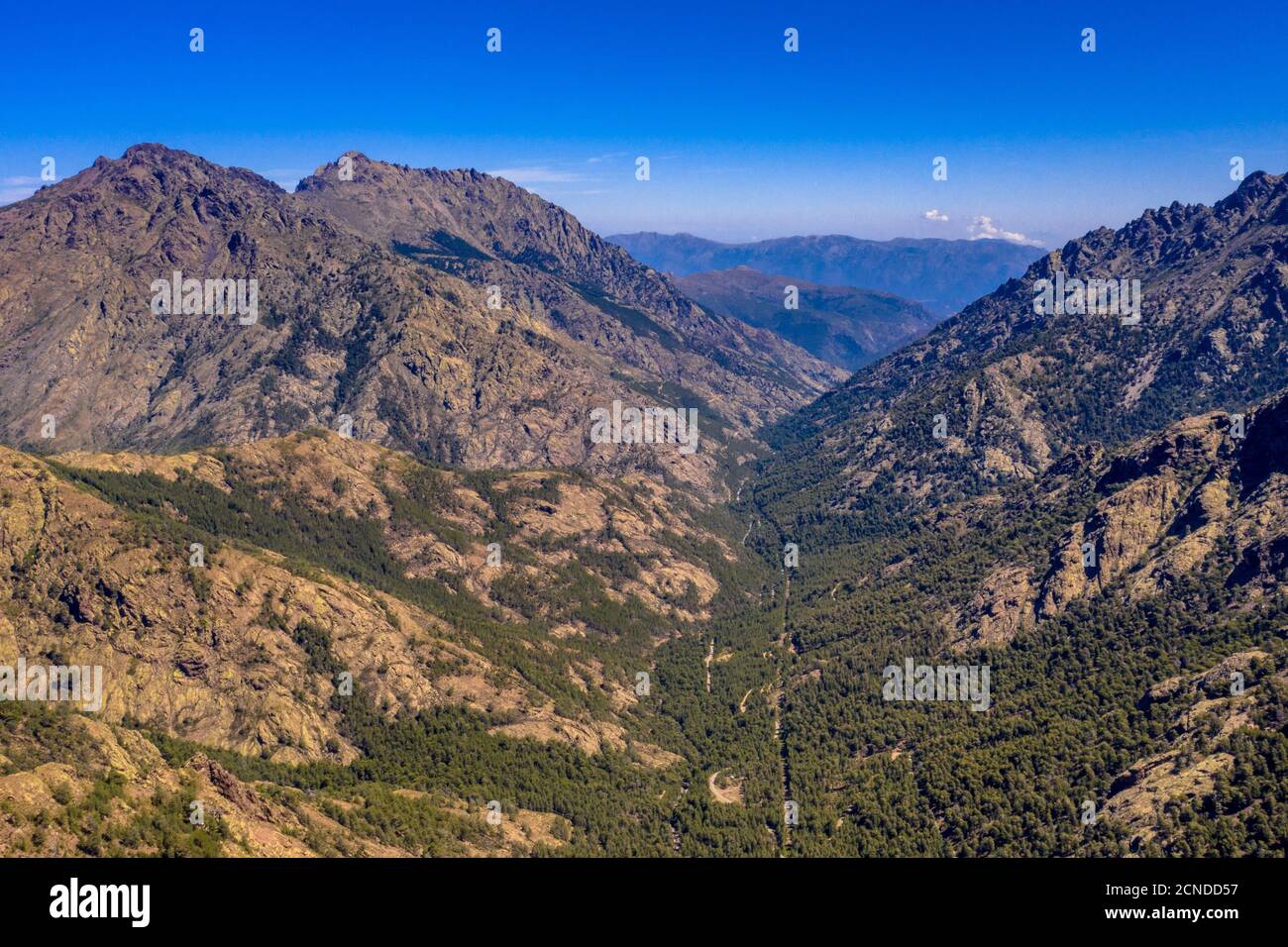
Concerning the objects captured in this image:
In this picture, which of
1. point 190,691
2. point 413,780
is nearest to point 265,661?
point 190,691

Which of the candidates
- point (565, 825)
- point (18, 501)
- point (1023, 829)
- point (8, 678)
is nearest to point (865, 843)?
point (1023, 829)

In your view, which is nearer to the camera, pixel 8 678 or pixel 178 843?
pixel 178 843

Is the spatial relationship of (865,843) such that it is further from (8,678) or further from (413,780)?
(8,678)

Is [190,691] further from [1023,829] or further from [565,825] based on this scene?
[1023,829]
